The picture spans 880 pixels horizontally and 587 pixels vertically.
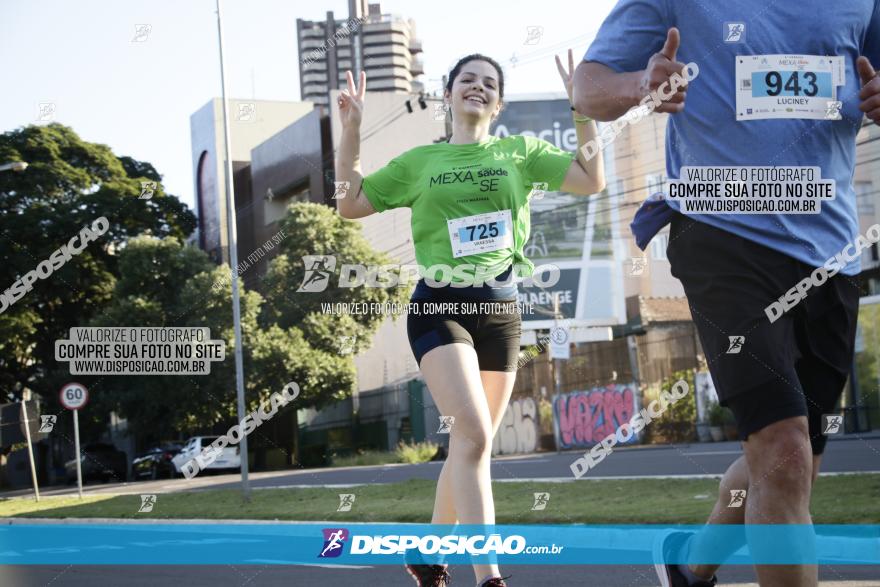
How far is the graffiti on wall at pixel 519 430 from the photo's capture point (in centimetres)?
3662

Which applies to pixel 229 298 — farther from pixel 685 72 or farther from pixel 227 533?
pixel 685 72

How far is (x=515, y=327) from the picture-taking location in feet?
15.9

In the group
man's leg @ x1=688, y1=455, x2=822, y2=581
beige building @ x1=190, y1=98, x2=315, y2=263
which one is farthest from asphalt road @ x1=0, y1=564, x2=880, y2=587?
beige building @ x1=190, y1=98, x2=315, y2=263

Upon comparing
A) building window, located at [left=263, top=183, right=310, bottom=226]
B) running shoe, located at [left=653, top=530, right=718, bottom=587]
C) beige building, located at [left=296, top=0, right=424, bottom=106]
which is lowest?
running shoe, located at [left=653, top=530, right=718, bottom=587]

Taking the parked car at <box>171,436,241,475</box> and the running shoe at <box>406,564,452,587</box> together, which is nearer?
the running shoe at <box>406,564,452,587</box>

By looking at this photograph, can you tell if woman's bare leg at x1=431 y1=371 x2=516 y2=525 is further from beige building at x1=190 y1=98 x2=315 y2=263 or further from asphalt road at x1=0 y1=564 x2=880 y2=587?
beige building at x1=190 y1=98 x2=315 y2=263

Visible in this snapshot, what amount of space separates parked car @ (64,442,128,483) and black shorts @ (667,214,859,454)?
1643 inches

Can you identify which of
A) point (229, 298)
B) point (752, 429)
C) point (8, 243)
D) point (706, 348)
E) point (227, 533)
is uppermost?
point (8, 243)

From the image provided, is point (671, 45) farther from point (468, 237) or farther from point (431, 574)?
point (431, 574)

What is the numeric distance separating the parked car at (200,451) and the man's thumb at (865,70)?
118 ft

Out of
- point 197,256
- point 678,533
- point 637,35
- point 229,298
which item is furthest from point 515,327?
point 197,256

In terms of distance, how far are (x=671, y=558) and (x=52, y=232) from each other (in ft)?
137

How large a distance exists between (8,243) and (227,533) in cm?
3330

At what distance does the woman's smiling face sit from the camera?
510cm
